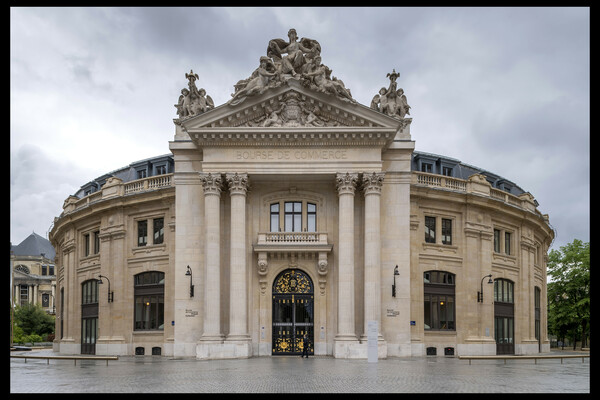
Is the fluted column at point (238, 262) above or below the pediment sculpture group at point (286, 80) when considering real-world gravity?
below

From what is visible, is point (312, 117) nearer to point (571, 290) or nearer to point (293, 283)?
point (293, 283)

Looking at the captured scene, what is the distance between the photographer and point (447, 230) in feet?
173

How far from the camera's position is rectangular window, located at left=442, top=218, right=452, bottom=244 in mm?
52469

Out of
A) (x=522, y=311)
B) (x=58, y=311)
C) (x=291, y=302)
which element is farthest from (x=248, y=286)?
(x=58, y=311)

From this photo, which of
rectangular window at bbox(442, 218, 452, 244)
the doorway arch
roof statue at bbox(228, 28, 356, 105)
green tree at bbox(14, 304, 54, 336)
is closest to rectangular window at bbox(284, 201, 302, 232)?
the doorway arch

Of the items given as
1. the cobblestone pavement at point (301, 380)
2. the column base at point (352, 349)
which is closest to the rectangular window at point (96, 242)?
the column base at point (352, 349)

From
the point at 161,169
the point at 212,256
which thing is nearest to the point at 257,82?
the point at 212,256

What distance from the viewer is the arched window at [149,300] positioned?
171 feet

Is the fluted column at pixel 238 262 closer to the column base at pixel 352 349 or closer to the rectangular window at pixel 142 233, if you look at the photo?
the column base at pixel 352 349

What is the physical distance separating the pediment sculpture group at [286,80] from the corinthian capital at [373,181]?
439 cm

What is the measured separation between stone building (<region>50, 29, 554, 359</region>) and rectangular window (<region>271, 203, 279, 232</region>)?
10 cm

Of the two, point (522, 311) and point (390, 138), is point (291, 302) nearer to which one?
point (390, 138)

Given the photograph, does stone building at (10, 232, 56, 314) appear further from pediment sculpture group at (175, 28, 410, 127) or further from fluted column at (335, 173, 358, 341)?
fluted column at (335, 173, 358, 341)

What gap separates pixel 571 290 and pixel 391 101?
41327 mm
